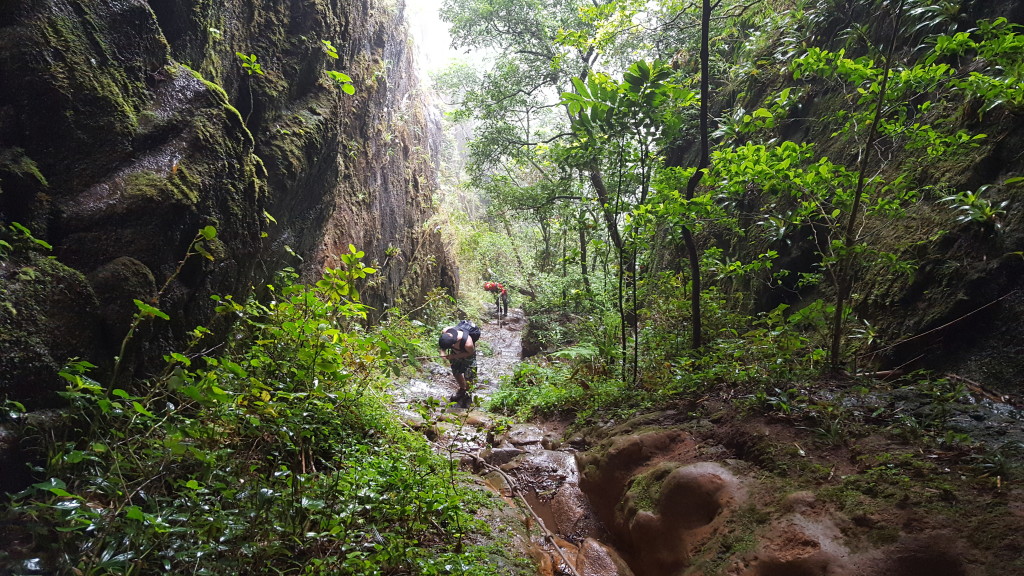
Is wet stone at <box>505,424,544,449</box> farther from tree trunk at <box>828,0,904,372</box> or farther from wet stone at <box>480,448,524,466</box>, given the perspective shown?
tree trunk at <box>828,0,904,372</box>

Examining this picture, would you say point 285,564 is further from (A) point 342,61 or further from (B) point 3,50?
(A) point 342,61

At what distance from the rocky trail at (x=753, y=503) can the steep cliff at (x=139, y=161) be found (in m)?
2.68

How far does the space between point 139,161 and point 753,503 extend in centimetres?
432

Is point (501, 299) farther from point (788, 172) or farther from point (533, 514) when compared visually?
point (788, 172)

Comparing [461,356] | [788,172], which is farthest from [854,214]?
[461,356]

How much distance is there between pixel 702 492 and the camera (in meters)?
2.62

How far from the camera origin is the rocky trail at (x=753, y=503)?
174 cm

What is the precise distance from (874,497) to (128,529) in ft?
10.3

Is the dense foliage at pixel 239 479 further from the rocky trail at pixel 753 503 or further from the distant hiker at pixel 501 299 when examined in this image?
the distant hiker at pixel 501 299

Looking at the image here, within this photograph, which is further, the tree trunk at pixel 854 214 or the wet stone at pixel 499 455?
the wet stone at pixel 499 455

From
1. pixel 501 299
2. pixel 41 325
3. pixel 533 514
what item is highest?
pixel 501 299

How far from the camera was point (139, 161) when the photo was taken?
278 centimetres

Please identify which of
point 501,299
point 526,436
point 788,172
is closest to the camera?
point 788,172

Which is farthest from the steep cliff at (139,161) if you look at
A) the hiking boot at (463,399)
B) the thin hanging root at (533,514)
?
the hiking boot at (463,399)
